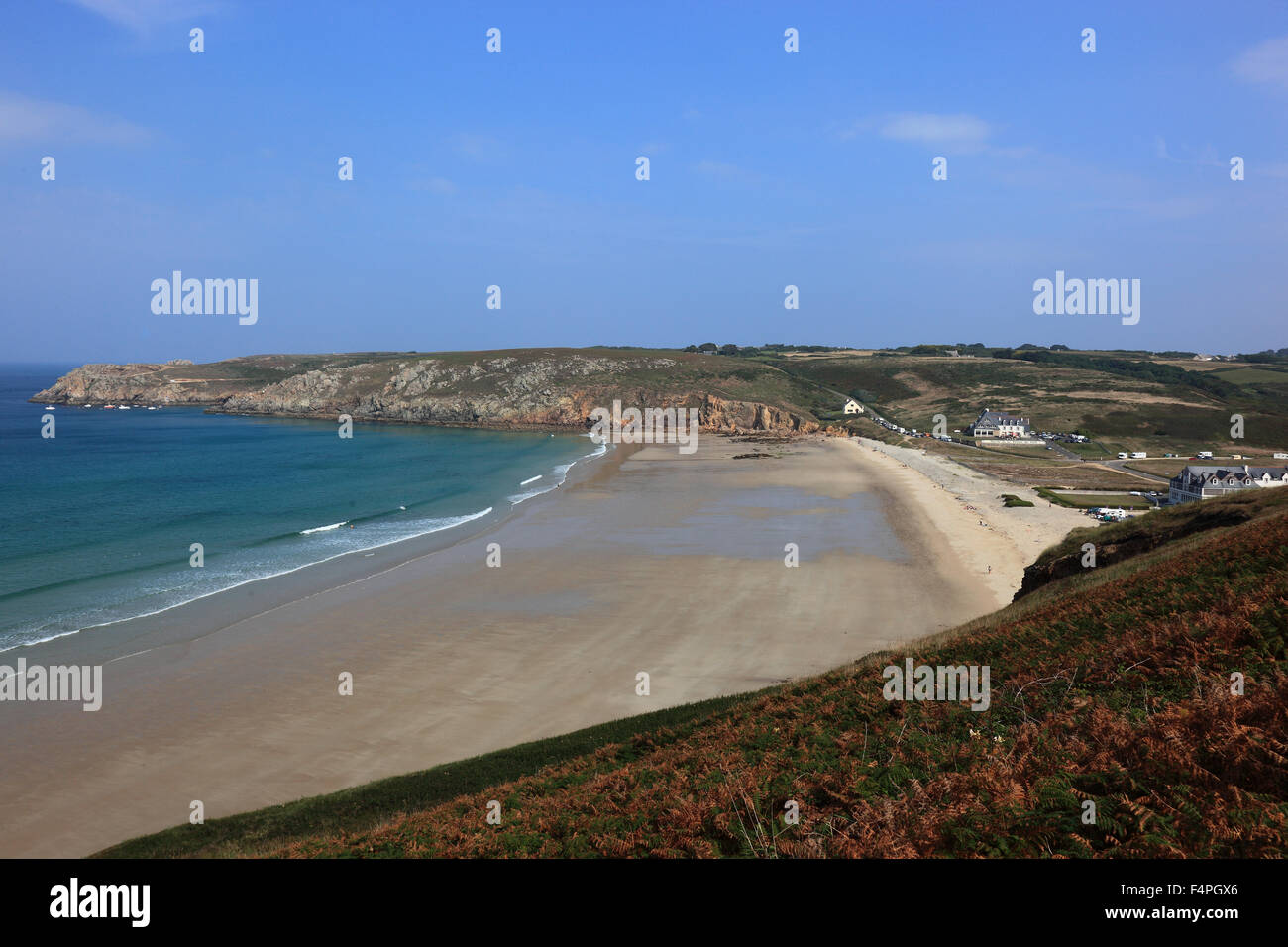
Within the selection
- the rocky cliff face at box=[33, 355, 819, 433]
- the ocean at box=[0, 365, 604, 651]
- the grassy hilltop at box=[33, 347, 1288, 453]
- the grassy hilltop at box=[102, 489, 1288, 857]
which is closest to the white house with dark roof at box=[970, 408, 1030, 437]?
the grassy hilltop at box=[33, 347, 1288, 453]

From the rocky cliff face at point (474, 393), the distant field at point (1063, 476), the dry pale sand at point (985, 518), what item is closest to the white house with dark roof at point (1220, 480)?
the dry pale sand at point (985, 518)

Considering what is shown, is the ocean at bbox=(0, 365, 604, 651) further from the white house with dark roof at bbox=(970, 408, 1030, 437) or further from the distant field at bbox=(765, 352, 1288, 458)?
the distant field at bbox=(765, 352, 1288, 458)

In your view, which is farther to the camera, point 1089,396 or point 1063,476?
point 1089,396

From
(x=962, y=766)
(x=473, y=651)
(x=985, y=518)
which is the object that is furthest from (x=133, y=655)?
(x=985, y=518)

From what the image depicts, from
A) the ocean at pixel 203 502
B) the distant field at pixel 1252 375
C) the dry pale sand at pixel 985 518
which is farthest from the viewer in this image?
the distant field at pixel 1252 375

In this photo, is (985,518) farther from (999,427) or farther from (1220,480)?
(999,427)

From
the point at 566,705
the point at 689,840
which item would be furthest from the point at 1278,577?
the point at 566,705

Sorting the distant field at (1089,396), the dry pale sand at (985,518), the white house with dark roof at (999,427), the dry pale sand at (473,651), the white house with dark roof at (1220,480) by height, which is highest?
the distant field at (1089,396)

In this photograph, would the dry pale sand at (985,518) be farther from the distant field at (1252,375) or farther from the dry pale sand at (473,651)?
the distant field at (1252,375)
